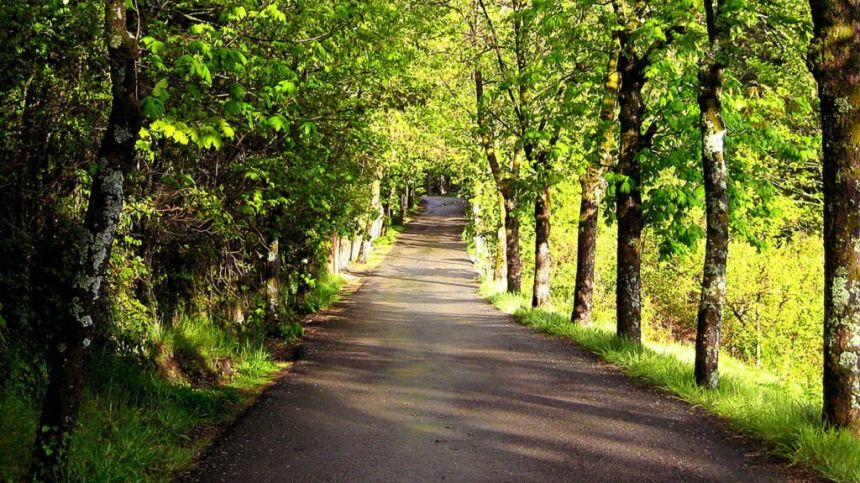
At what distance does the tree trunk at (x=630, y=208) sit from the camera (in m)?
12.3

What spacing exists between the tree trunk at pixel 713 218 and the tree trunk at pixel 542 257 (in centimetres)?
1000

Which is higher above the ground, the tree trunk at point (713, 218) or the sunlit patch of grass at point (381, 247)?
the tree trunk at point (713, 218)

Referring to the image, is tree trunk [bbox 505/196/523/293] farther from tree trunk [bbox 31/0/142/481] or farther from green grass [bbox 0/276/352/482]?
tree trunk [bbox 31/0/142/481]

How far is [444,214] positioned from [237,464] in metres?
77.6

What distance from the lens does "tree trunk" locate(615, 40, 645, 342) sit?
12.3m

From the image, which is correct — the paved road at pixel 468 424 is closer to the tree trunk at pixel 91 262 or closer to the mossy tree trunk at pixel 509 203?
the tree trunk at pixel 91 262

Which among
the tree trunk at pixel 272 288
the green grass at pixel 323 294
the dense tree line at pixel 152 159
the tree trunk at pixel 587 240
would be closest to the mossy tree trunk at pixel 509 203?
the green grass at pixel 323 294

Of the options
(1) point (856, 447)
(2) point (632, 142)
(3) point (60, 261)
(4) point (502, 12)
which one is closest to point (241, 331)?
(3) point (60, 261)

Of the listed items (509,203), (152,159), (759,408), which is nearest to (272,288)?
(152,159)

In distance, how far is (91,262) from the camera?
5.30m

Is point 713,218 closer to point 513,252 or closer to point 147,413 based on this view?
point 147,413

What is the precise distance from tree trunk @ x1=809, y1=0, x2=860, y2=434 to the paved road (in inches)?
41.2

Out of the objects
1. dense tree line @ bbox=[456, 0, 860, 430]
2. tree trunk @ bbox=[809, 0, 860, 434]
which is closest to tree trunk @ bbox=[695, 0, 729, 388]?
dense tree line @ bbox=[456, 0, 860, 430]

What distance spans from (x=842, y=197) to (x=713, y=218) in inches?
94.8
